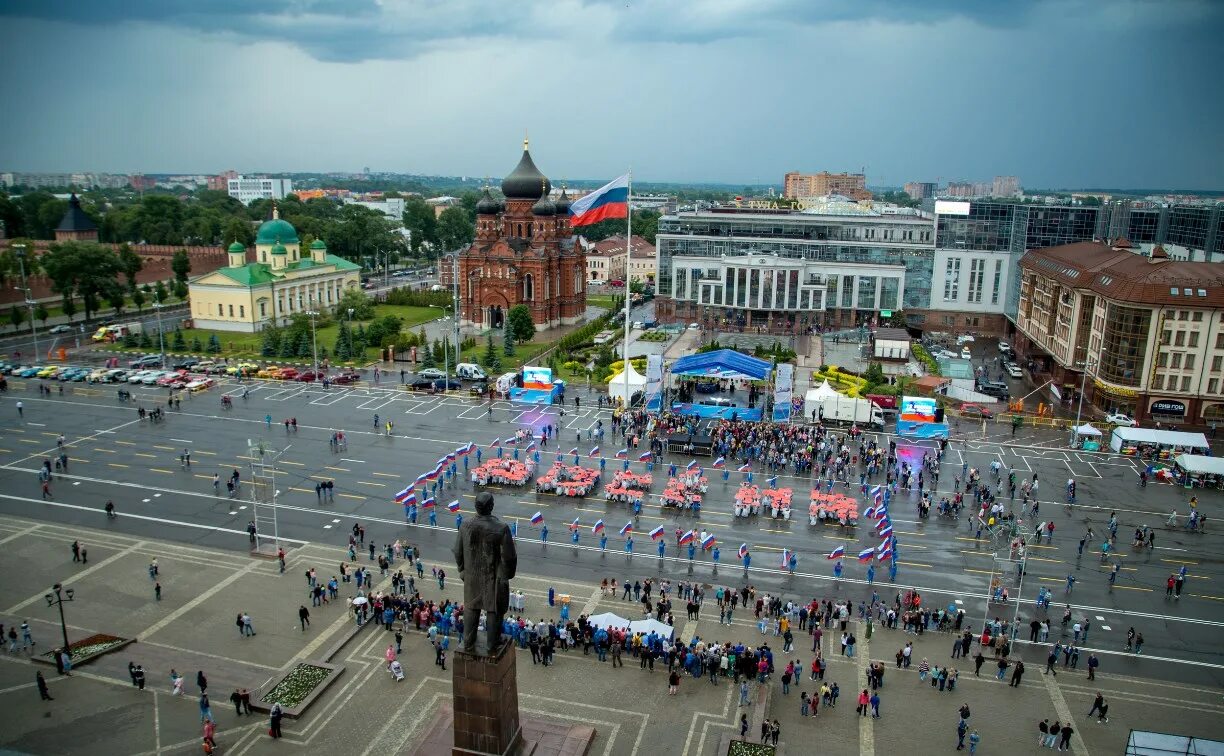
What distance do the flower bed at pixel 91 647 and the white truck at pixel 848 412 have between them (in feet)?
137

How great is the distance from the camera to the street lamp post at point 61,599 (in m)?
26.9

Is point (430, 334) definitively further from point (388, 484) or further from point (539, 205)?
point (388, 484)

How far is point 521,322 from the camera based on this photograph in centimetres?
8038

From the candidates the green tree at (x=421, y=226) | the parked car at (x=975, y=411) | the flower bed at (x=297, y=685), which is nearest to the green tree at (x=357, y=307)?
the green tree at (x=421, y=226)

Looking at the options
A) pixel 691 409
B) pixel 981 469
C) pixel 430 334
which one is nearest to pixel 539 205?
pixel 430 334

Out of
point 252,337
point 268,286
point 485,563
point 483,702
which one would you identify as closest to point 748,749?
point 483,702

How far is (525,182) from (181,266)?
163ft

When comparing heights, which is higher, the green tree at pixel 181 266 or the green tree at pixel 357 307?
the green tree at pixel 181 266

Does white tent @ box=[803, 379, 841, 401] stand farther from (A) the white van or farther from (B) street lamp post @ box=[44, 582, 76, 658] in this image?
(B) street lamp post @ box=[44, 582, 76, 658]

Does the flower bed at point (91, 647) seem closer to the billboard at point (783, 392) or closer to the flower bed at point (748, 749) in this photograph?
the flower bed at point (748, 749)

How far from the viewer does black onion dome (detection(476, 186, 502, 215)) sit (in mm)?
91750

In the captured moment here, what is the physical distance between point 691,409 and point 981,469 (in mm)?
18313

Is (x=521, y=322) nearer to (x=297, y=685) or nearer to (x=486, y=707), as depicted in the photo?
(x=297, y=685)

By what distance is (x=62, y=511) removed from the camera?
1597 inches
